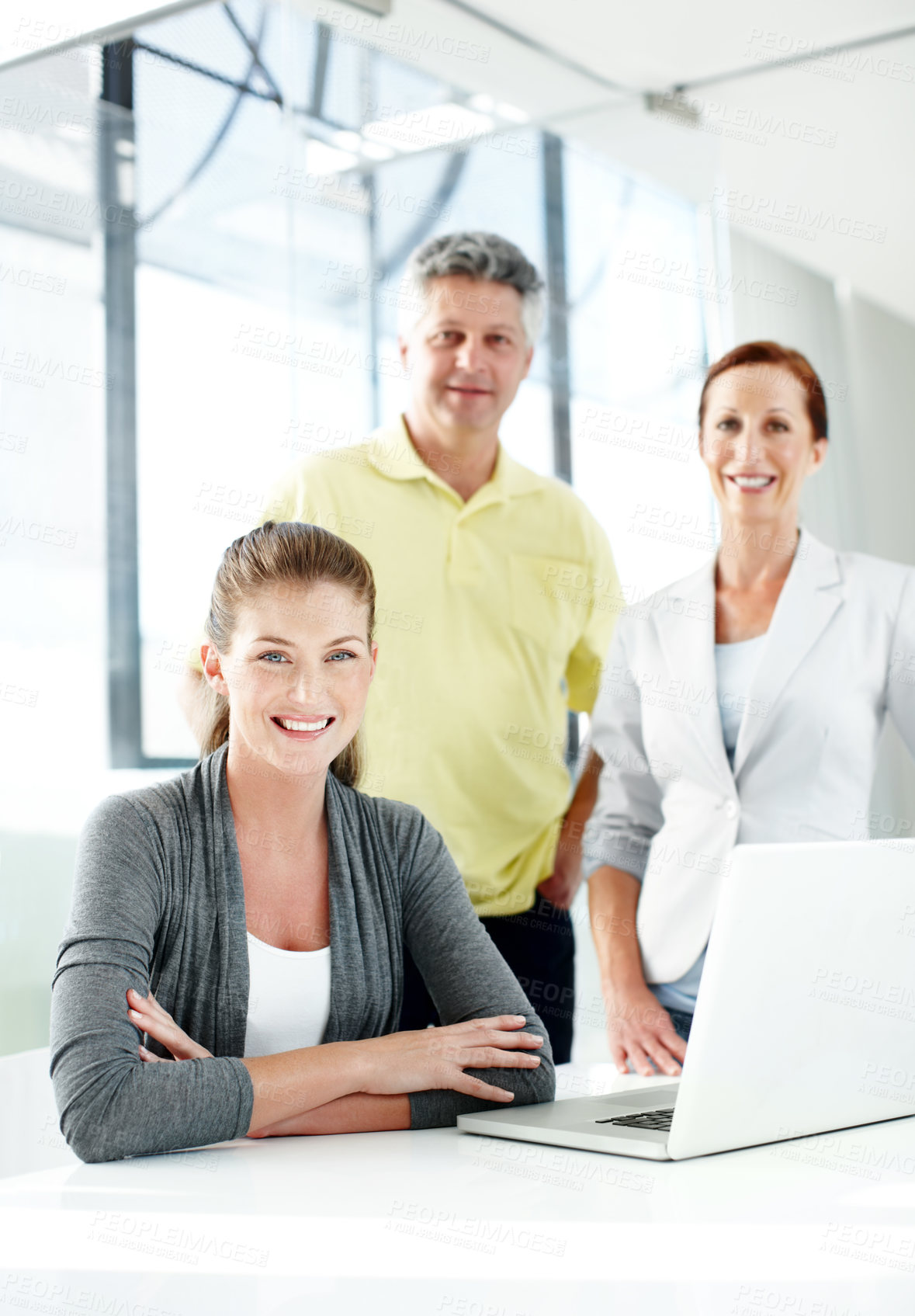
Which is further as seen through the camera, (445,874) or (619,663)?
(619,663)

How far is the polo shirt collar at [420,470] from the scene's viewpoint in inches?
97.2

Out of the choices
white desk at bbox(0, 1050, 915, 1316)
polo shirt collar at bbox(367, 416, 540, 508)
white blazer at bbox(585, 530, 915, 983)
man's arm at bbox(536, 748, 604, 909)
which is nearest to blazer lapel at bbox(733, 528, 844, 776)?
white blazer at bbox(585, 530, 915, 983)

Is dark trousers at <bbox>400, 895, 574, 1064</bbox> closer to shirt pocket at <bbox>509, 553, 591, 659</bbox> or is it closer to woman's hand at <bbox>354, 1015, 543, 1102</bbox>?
shirt pocket at <bbox>509, 553, 591, 659</bbox>

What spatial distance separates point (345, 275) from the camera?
9.12 ft

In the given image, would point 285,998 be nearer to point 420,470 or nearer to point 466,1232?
point 466,1232

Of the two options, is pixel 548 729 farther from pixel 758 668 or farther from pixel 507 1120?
pixel 507 1120

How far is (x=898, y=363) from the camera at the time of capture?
136 inches

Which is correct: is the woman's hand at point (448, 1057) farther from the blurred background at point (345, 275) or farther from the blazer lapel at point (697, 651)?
the blurred background at point (345, 275)

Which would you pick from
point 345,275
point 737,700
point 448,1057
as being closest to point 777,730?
point 737,700

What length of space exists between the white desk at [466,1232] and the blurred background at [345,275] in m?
1.28

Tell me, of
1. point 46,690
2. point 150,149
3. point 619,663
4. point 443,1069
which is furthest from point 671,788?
point 150,149

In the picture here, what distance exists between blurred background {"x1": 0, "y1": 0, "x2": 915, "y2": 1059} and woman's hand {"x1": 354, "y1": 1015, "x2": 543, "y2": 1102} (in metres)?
1.13

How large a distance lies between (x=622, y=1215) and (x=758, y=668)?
125 cm

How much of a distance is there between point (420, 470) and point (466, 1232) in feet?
5.50
